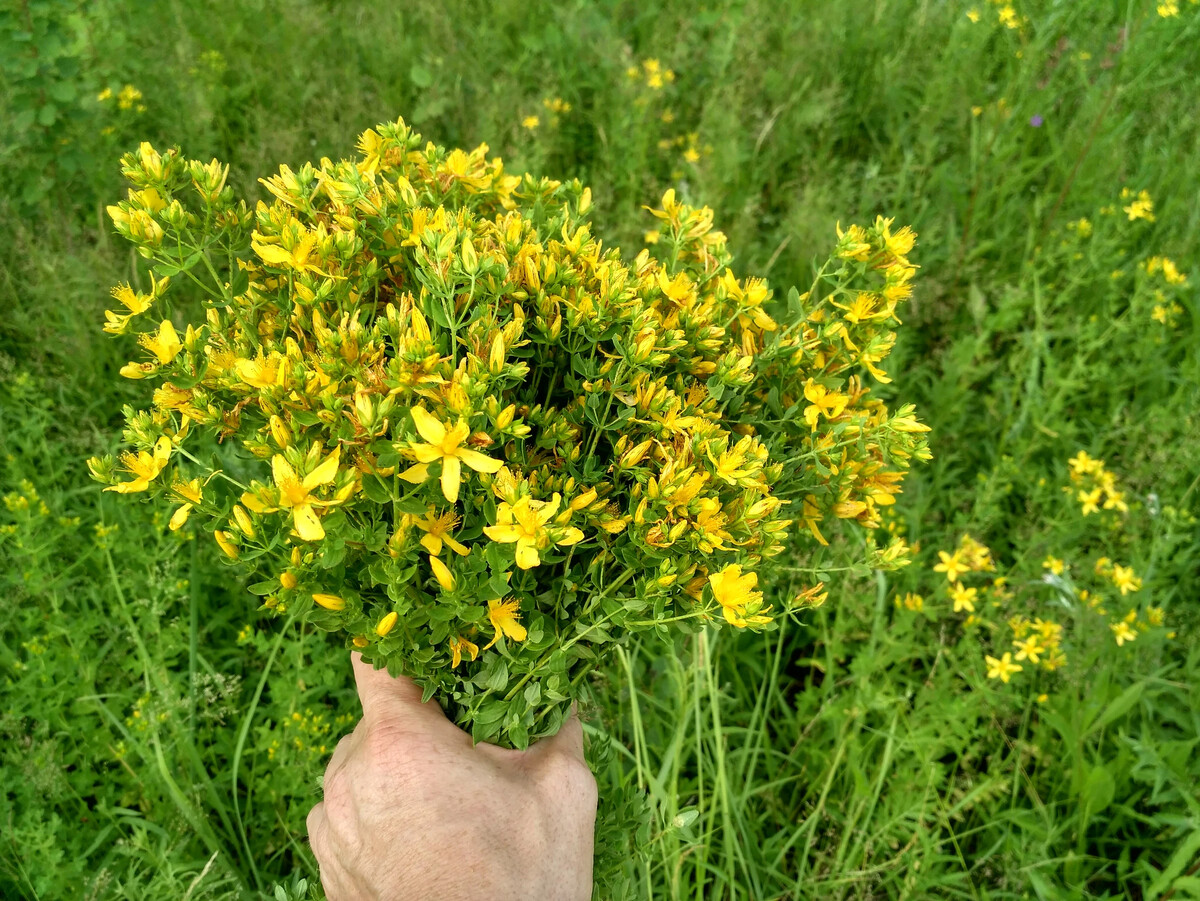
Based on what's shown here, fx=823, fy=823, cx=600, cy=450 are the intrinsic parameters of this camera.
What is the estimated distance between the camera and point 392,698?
1233 millimetres

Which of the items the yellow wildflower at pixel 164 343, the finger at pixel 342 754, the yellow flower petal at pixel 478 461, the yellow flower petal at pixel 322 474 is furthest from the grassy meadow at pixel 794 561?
the yellow wildflower at pixel 164 343

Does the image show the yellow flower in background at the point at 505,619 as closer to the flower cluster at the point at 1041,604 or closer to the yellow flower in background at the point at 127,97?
the flower cluster at the point at 1041,604

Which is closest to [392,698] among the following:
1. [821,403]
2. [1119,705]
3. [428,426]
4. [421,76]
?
[428,426]

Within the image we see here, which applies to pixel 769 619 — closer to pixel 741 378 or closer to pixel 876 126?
pixel 741 378

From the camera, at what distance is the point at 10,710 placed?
1847 millimetres

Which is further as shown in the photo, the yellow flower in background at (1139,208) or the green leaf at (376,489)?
the yellow flower in background at (1139,208)

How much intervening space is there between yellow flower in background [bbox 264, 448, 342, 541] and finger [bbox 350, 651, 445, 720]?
36 centimetres

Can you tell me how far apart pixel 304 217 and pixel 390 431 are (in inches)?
16.5

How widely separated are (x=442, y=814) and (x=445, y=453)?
506 mm

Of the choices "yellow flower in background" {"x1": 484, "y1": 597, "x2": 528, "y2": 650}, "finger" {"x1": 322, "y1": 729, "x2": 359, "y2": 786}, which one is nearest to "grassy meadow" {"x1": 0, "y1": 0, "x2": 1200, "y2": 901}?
"finger" {"x1": 322, "y1": 729, "x2": 359, "y2": 786}

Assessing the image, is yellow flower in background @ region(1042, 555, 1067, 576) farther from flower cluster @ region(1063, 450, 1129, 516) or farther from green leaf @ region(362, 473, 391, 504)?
green leaf @ region(362, 473, 391, 504)

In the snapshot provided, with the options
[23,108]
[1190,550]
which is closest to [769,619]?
[1190,550]

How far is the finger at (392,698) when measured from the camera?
1211 mm

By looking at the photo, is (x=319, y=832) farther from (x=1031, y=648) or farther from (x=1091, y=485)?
(x=1091, y=485)
